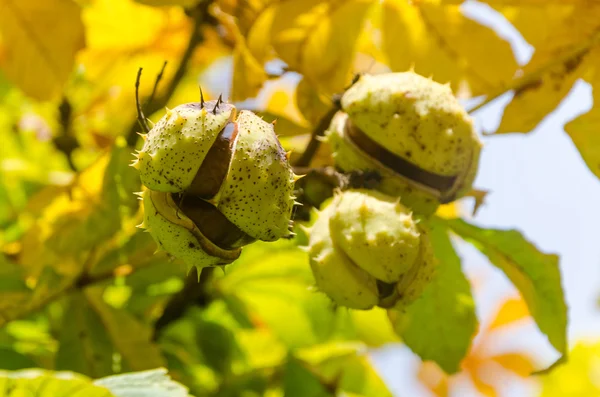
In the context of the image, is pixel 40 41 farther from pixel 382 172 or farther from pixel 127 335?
pixel 382 172

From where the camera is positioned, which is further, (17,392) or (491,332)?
(491,332)

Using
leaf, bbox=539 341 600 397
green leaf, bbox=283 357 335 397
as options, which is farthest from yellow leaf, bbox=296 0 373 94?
leaf, bbox=539 341 600 397

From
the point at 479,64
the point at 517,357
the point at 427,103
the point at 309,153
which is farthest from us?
the point at 517,357

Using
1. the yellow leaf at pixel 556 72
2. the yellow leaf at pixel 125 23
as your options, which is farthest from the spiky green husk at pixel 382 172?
the yellow leaf at pixel 125 23

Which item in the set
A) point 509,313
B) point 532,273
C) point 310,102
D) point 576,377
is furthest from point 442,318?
point 576,377

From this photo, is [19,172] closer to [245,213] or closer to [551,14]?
[245,213]

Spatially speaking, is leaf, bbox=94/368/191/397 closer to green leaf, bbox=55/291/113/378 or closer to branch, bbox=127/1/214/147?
green leaf, bbox=55/291/113/378

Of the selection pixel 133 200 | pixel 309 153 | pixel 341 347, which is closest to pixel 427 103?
pixel 309 153
